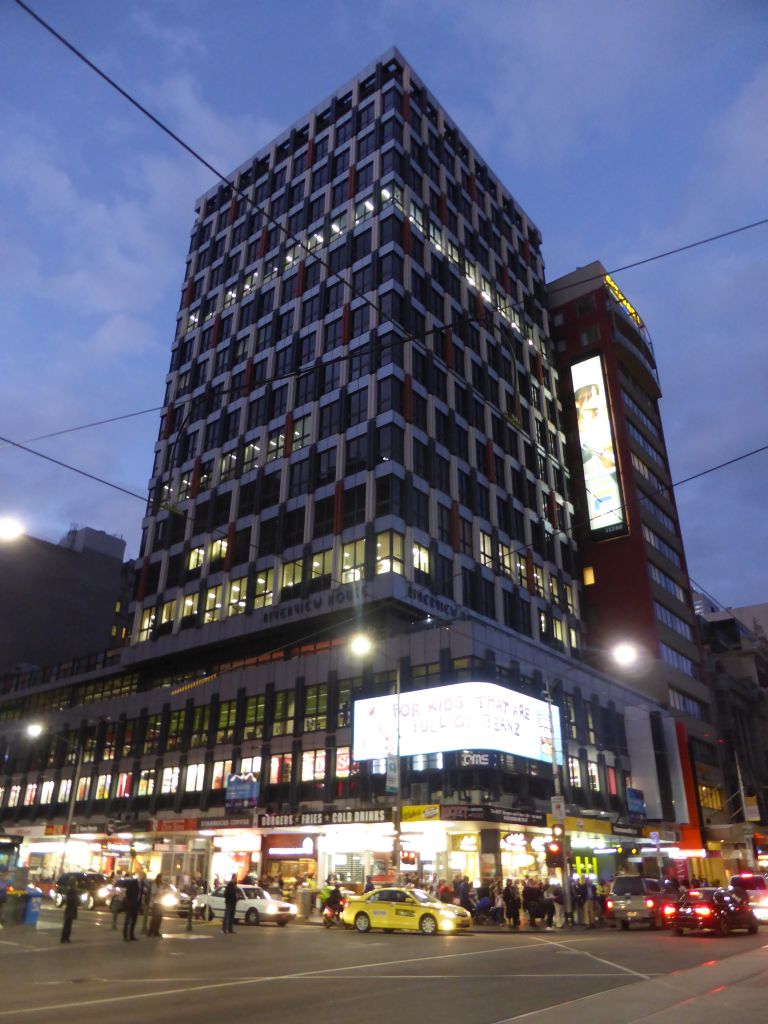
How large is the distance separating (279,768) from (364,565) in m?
13.8

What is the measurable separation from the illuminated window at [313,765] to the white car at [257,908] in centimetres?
1253

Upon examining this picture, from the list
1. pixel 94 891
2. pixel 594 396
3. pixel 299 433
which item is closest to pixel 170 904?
pixel 94 891

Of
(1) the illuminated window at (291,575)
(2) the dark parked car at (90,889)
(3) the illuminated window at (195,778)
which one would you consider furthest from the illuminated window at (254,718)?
(2) the dark parked car at (90,889)

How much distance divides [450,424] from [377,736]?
25516 millimetres

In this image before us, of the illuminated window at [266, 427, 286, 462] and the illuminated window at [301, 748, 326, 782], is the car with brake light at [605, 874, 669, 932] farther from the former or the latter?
the illuminated window at [266, 427, 286, 462]

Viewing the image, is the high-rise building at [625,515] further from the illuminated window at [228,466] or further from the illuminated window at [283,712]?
the illuminated window at [228,466]

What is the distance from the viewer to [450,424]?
195 ft

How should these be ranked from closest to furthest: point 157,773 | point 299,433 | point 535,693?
point 535,693 < point 157,773 < point 299,433

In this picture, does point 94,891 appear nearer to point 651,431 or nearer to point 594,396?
point 594,396

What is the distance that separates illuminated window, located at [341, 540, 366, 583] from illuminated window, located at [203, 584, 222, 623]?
1210 cm

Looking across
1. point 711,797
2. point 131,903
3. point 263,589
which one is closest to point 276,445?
point 263,589

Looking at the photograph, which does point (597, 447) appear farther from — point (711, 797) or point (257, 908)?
point (257, 908)

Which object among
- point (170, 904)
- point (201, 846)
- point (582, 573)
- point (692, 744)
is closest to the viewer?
point (170, 904)

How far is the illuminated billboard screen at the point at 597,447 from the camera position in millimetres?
68812
